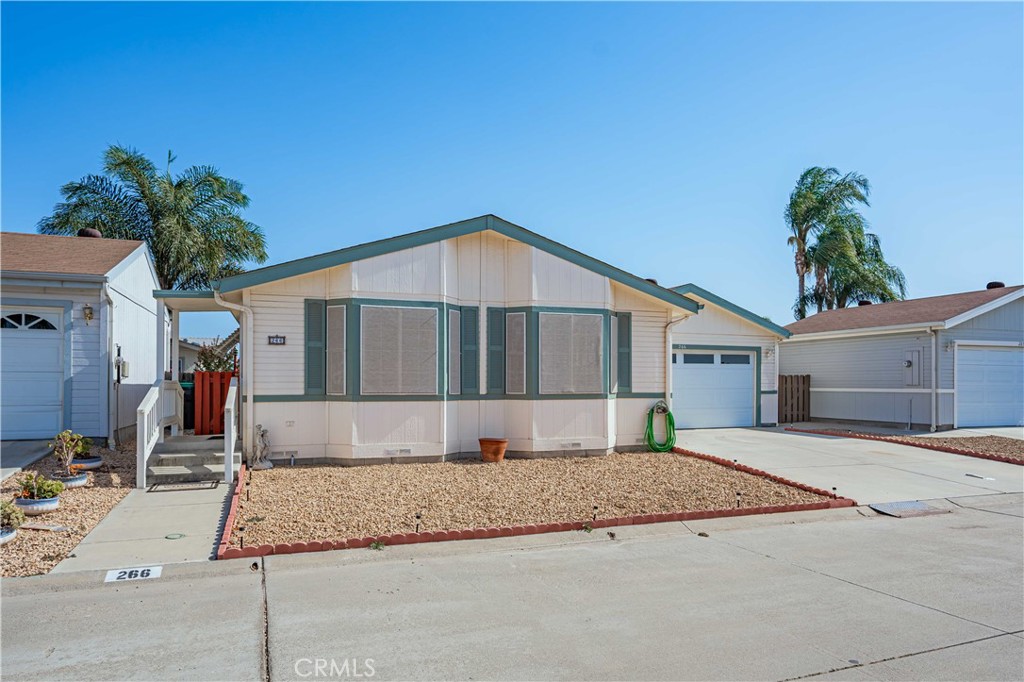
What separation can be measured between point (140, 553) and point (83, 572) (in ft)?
1.90

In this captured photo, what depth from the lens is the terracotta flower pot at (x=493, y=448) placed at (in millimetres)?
11055

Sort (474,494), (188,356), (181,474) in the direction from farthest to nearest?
(188,356) < (181,474) < (474,494)

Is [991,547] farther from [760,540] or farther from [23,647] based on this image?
[23,647]

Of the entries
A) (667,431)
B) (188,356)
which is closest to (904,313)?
(667,431)

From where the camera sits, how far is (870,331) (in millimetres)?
18516

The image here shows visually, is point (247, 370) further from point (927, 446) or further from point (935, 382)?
point (935, 382)

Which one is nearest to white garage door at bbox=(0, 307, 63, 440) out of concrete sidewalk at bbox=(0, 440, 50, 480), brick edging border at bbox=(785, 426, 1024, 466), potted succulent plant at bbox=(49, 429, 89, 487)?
concrete sidewalk at bbox=(0, 440, 50, 480)

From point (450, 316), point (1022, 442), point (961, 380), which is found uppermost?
point (450, 316)

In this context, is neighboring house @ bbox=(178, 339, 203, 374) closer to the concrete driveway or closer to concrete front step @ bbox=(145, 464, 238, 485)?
concrete front step @ bbox=(145, 464, 238, 485)

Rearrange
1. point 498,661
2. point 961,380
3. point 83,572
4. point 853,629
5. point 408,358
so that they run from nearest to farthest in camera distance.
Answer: point 498,661, point 853,629, point 83,572, point 408,358, point 961,380

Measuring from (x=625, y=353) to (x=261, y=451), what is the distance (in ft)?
21.4

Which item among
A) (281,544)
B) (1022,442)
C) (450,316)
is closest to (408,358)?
(450,316)

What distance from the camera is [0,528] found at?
6.36 metres
